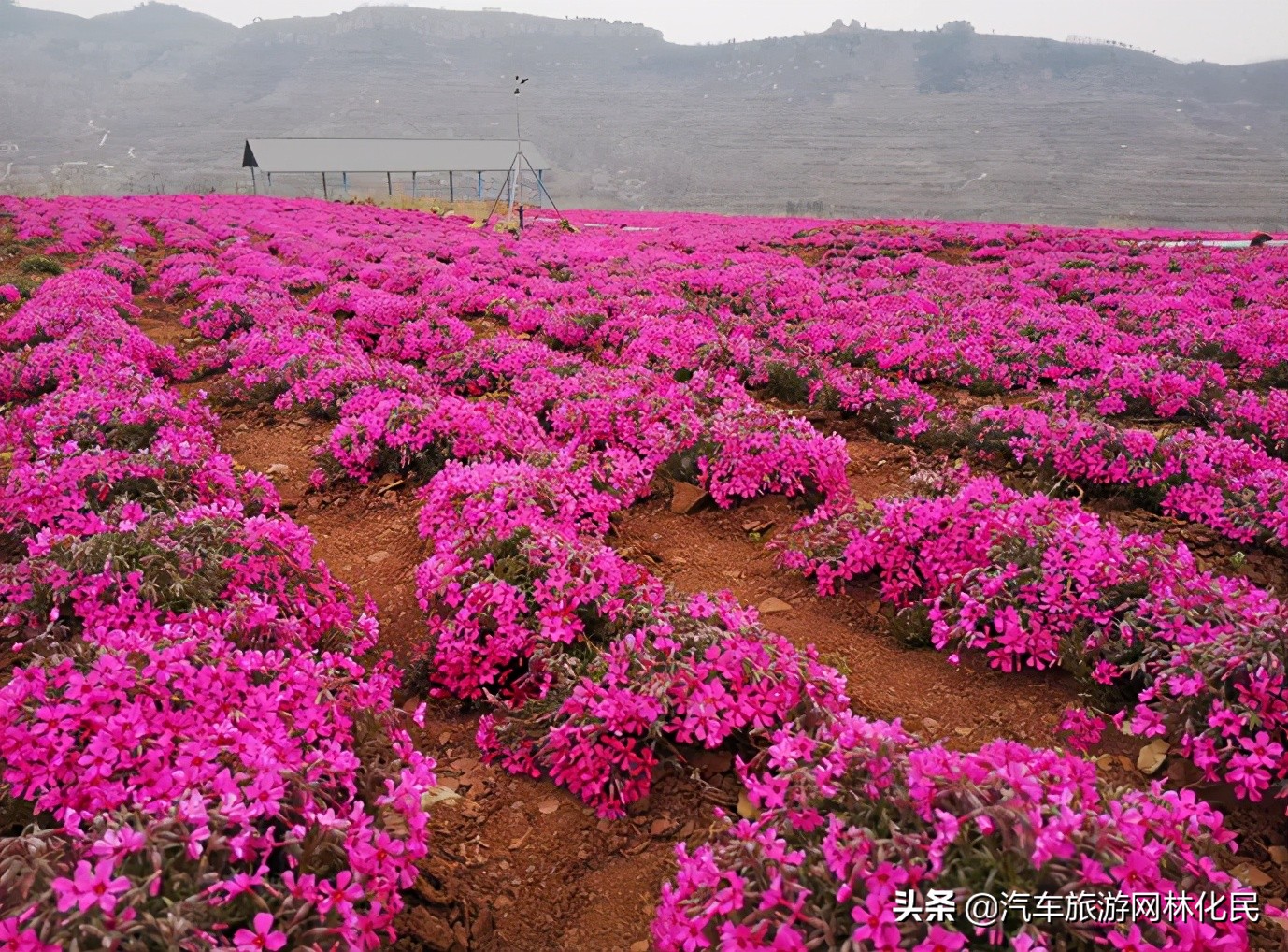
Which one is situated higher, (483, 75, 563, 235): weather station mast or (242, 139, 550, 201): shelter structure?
(242, 139, 550, 201): shelter structure

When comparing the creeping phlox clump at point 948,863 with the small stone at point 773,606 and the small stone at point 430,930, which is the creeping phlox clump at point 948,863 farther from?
the small stone at point 773,606

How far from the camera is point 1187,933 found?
2160mm

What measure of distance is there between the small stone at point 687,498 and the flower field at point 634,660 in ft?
0.35

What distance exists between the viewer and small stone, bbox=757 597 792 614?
17.8ft

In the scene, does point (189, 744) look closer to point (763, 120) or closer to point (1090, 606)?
point (1090, 606)

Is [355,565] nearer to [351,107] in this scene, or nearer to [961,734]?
[961,734]

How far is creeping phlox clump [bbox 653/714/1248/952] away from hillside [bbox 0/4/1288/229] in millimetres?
86053

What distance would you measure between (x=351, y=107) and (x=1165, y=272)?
172949 mm

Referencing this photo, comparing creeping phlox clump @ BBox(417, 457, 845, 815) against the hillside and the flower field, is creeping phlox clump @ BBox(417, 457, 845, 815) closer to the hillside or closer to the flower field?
the flower field

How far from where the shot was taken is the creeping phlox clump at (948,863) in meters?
2.22

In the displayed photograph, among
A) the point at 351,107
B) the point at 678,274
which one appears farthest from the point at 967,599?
the point at 351,107

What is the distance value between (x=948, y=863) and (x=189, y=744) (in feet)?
8.51

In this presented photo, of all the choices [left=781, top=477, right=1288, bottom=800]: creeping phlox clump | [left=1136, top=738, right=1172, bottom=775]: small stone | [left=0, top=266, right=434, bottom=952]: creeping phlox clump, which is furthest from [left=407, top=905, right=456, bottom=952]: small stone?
[left=1136, top=738, right=1172, bottom=775]: small stone

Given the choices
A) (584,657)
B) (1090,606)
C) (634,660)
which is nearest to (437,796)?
(584,657)
